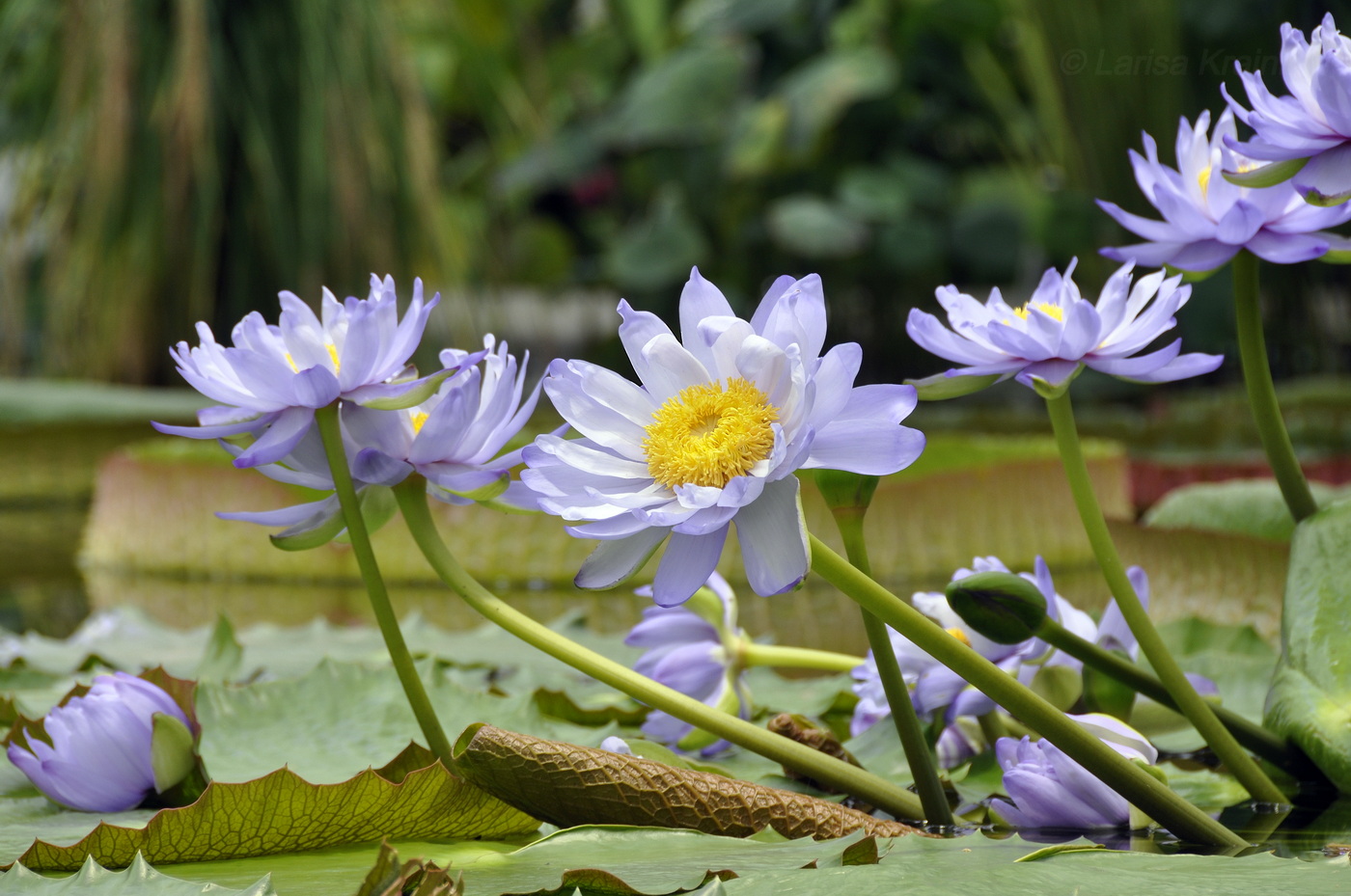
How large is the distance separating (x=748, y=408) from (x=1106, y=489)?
1009 mm

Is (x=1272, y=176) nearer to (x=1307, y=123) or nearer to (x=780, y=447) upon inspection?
(x=1307, y=123)

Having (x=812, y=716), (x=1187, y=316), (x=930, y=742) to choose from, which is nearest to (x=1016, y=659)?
(x=930, y=742)

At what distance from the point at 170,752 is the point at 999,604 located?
0.80ft

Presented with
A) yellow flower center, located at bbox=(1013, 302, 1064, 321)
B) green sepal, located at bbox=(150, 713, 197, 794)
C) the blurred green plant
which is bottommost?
green sepal, located at bbox=(150, 713, 197, 794)

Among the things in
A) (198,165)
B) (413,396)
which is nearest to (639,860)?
(413,396)

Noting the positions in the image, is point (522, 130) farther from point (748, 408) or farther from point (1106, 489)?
point (748, 408)

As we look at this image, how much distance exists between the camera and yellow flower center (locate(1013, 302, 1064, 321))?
310 millimetres

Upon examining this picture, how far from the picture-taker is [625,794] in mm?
291

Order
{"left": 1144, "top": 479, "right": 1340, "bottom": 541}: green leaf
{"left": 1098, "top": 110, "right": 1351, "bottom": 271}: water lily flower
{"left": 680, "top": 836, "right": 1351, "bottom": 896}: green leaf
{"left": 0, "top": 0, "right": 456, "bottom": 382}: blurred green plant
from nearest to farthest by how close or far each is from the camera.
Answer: {"left": 680, "top": 836, "right": 1351, "bottom": 896}: green leaf
{"left": 1098, "top": 110, "right": 1351, "bottom": 271}: water lily flower
{"left": 1144, "top": 479, "right": 1340, "bottom": 541}: green leaf
{"left": 0, "top": 0, "right": 456, "bottom": 382}: blurred green plant

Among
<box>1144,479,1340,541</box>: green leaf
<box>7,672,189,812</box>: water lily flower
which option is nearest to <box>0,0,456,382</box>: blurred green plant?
<box>1144,479,1340,541</box>: green leaf

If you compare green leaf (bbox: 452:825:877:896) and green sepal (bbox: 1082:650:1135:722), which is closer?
green leaf (bbox: 452:825:877:896)

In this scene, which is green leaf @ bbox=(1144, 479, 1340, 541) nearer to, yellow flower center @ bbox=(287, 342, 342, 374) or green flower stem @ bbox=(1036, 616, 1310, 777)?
green flower stem @ bbox=(1036, 616, 1310, 777)

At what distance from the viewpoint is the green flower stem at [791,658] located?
15.4 inches

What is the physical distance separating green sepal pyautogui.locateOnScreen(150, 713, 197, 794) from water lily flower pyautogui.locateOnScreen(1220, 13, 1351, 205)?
331 millimetres
